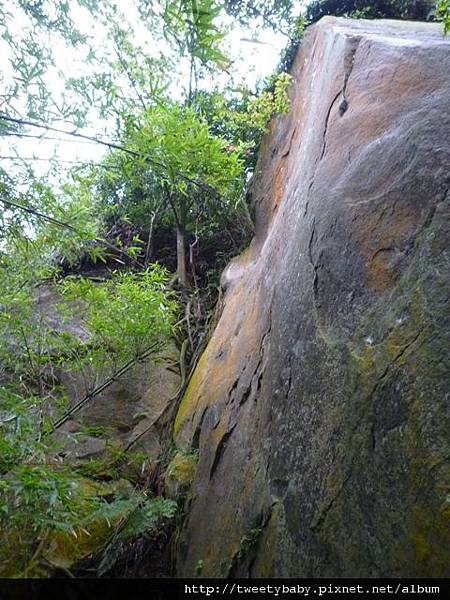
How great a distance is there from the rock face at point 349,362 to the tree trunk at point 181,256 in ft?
7.31

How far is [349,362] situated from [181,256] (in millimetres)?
4119

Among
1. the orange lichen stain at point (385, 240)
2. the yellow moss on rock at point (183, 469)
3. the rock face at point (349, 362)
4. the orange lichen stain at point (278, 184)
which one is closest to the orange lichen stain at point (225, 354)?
the rock face at point (349, 362)

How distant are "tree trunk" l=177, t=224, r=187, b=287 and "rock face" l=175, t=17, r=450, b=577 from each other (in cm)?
223

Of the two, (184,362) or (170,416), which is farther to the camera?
(184,362)

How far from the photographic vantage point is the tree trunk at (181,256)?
5629 millimetres

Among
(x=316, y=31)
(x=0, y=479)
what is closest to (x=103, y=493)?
(x=0, y=479)

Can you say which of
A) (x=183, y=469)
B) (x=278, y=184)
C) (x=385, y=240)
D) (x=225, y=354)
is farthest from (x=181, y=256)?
(x=385, y=240)

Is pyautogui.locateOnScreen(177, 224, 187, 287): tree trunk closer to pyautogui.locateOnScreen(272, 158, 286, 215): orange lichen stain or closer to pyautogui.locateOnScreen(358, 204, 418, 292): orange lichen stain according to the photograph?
pyautogui.locateOnScreen(272, 158, 286, 215): orange lichen stain

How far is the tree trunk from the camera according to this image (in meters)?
5.63

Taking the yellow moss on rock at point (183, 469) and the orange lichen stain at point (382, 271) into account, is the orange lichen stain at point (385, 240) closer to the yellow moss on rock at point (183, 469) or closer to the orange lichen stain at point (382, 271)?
the orange lichen stain at point (382, 271)

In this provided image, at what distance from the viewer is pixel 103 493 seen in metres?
3.63

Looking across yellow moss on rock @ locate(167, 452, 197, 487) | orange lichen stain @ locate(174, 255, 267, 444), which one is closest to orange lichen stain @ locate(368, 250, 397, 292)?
orange lichen stain @ locate(174, 255, 267, 444)

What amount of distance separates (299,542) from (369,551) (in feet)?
1.44

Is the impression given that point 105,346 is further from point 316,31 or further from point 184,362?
point 316,31
